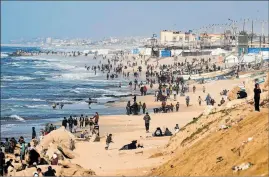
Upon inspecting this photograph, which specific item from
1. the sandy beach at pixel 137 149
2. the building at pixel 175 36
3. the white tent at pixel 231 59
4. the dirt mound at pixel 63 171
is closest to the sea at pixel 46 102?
the sandy beach at pixel 137 149

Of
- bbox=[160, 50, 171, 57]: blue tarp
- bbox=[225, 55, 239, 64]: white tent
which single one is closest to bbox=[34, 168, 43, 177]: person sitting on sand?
bbox=[225, 55, 239, 64]: white tent

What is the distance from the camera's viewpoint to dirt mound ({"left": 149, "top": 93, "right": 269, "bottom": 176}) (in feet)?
36.1

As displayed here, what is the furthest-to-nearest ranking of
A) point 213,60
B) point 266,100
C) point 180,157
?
point 213,60
point 266,100
point 180,157

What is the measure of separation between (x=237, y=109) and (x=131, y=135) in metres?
A: 9.33

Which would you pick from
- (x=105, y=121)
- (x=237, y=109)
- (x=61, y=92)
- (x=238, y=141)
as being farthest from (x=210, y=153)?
(x=61, y=92)

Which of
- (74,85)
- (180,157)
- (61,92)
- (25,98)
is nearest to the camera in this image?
(180,157)

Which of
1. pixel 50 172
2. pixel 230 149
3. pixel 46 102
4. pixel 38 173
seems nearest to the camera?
pixel 230 149

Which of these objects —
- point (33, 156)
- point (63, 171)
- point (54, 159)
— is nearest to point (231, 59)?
point (33, 156)

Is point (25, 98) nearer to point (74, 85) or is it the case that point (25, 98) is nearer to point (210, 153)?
point (74, 85)

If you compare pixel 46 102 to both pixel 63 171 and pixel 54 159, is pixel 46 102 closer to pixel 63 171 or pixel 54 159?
pixel 54 159

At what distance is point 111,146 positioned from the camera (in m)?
22.1

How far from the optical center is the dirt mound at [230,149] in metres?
11.0

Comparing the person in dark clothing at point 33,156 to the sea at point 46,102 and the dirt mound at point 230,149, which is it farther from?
the sea at point 46,102

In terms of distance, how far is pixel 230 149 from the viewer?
1241 cm
